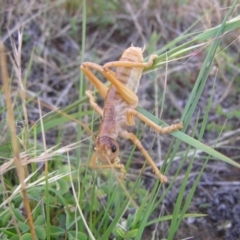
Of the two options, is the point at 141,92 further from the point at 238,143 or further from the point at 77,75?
the point at 238,143

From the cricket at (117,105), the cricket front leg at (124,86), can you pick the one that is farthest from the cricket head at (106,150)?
the cricket front leg at (124,86)

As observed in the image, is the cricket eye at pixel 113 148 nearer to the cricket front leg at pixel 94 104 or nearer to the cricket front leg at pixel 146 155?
the cricket front leg at pixel 146 155

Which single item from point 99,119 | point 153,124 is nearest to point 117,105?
point 153,124

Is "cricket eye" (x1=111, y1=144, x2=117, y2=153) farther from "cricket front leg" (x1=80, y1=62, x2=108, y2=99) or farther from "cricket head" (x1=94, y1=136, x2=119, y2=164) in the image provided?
"cricket front leg" (x1=80, y1=62, x2=108, y2=99)

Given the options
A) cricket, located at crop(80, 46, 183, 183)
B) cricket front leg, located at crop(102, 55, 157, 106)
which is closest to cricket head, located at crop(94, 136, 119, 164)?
cricket, located at crop(80, 46, 183, 183)

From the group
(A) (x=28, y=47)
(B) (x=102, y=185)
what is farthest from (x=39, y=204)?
(A) (x=28, y=47)

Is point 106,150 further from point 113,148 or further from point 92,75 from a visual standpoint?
point 92,75
